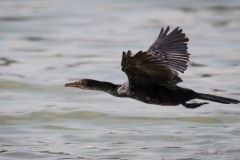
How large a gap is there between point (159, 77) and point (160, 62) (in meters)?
0.40

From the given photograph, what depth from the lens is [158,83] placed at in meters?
9.87

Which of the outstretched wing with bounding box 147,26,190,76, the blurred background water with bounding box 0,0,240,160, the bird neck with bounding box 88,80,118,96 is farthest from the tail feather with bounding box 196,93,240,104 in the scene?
the bird neck with bounding box 88,80,118,96

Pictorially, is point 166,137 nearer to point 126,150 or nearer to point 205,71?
point 126,150

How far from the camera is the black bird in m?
9.40

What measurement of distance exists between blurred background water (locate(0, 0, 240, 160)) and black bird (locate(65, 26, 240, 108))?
0.69 metres

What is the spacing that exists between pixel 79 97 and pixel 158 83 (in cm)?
392

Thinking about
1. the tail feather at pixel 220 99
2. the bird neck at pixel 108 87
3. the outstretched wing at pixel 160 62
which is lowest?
the tail feather at pixel 220 99

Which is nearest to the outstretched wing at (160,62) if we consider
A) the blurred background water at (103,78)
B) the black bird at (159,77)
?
the black bird at (159,77)

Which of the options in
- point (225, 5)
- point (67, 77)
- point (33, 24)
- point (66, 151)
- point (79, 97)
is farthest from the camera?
point (225, 5)

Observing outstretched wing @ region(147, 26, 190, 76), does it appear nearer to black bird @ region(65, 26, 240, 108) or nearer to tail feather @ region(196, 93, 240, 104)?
black bird @ region(65, 26, 240, 108)

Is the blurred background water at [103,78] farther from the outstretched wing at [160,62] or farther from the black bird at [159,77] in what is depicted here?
the outstretched wing at [160,62]

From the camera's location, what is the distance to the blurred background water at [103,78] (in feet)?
35.6

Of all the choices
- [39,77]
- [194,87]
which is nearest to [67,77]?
[39,77]

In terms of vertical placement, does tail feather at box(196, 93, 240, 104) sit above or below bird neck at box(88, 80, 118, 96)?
below
